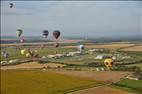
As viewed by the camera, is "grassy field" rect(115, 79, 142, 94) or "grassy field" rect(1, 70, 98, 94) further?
"grassy field" rect(115, 79, 142, 94)

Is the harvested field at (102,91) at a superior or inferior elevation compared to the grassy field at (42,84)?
inferior

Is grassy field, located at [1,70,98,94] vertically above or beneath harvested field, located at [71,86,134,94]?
above

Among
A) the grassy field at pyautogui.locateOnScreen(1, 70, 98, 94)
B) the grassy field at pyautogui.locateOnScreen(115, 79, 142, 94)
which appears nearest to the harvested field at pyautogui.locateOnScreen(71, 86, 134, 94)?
the grassy field at pyautogui.locateOnScreen(1, 70, 98, 94)

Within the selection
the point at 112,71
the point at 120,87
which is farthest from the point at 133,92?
the point at 112,71

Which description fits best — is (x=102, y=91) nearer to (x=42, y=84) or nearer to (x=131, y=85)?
(x=131, y=85)

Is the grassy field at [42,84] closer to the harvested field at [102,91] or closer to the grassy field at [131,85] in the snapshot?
the harvested field at [102,91]

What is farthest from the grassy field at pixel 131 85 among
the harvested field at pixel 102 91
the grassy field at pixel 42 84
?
the grassy field at pixel 42 84

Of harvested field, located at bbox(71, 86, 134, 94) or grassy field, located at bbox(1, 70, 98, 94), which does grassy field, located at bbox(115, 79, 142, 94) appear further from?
grassy field, located at bbox(1, 70, 98, 94)
